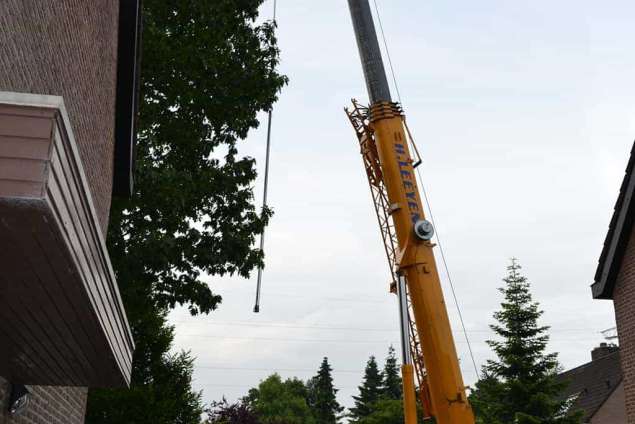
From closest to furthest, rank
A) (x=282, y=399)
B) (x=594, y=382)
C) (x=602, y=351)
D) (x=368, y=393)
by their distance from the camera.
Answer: (x=594, y=382) → (x=602, y=351) → (x=368, y=393) → (x=282, y=399)

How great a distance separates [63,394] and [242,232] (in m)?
8.20

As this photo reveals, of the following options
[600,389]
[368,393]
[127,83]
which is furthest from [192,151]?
[368,393]

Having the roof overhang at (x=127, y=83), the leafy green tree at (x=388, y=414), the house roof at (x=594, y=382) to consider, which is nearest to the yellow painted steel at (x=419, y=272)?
the roof overhang at (x=127, y=83)

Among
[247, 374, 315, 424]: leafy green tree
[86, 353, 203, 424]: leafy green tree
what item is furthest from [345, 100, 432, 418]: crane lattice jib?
[247, 374, 315, 424]: leafy green tree

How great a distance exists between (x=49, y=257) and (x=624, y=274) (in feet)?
41.4

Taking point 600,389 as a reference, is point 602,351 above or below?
above

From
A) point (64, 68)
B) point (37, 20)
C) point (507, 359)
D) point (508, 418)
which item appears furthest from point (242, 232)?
point (508, 418)

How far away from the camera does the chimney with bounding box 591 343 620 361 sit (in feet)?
136

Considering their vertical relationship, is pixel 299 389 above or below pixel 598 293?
above

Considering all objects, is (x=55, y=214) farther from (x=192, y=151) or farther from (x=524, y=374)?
(x=524, y=374)

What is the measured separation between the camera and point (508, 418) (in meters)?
29.4

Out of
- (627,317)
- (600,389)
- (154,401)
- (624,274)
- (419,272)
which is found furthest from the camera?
(600,389)

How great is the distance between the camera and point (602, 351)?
41.6 meters

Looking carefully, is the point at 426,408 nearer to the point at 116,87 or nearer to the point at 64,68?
the point at 116,87
